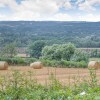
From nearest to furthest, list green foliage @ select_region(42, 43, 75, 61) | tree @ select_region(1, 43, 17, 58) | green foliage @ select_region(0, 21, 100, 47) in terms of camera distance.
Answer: green foliage @ select_region(42, 43, 75, 61) → tree @ select_region(1, 43, 17, 58) → green foliage @ select_region(0, 21, 100, 47)

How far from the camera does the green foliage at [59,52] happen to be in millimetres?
25181

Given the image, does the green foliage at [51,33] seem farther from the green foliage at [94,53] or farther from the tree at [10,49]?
the green foliage at [94,53]

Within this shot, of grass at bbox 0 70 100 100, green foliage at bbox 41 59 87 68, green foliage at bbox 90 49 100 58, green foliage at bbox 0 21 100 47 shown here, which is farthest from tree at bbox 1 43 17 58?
grass at bbox 0 70 100 100

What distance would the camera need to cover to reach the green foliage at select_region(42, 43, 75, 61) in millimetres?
25181

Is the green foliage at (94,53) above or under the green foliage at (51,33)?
under

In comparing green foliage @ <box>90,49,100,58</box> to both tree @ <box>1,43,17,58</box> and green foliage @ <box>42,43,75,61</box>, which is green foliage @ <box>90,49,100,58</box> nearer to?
green foliage @ <box>42,43,75,61</box>

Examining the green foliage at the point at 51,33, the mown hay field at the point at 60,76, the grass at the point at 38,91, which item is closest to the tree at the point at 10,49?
the green foliage at the point at 51,33

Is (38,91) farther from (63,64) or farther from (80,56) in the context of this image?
(80,56)

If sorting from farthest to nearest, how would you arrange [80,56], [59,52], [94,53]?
[94,53] → [59,52] → [80,56]

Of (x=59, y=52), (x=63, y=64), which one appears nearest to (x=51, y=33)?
(x=59, y=52)

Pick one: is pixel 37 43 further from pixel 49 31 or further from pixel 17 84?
pixel 17 84

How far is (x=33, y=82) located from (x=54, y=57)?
62.8 ft

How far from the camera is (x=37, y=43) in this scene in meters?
30.6

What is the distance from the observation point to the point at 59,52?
85.0 ft
